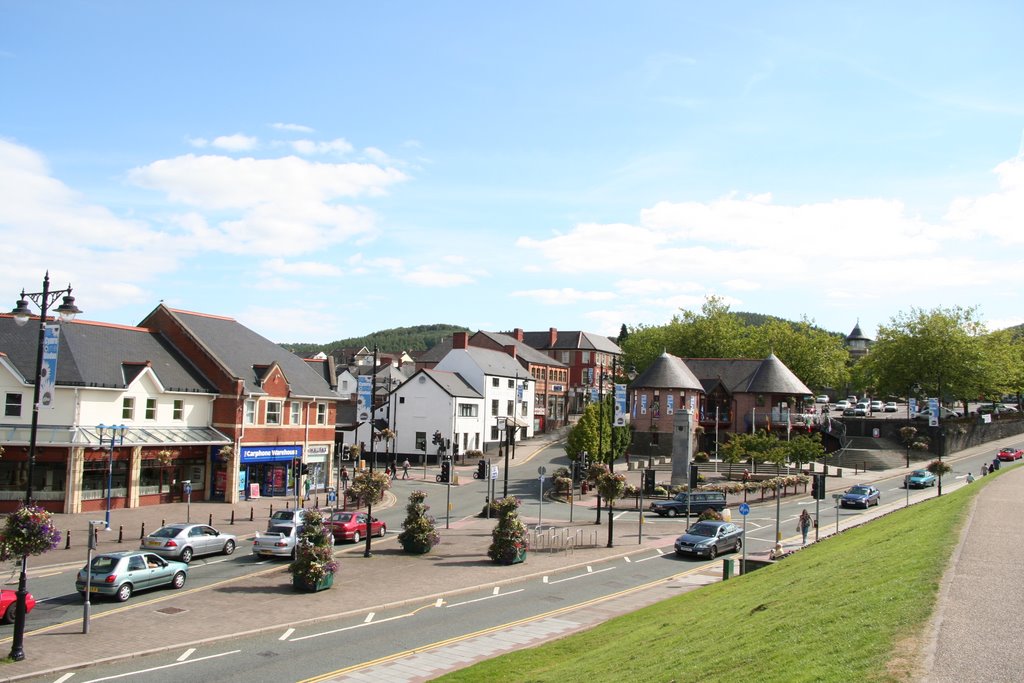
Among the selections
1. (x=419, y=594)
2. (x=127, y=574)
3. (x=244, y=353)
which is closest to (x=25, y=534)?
(x=127, y=574)

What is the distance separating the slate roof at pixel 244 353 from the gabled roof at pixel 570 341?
6805 cm

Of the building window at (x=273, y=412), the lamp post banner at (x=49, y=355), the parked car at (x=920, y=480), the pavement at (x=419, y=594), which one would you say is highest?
the lamp post banner at (x=49, y=355)

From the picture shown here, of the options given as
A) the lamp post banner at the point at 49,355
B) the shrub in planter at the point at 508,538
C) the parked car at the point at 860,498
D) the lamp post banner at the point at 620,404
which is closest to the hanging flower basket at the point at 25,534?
the lamp post banner at the point at 49,355

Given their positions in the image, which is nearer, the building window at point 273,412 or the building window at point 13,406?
the building window at point 13,406

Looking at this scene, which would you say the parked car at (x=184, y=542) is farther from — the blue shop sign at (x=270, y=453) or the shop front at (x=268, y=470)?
the shop front at (x=268, y=470)

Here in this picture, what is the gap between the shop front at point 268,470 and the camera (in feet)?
156

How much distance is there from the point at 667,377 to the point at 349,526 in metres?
46.3

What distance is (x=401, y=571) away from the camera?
2877cm

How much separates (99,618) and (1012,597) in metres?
21.4

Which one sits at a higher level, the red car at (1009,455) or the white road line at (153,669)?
the red car at (1009,455)

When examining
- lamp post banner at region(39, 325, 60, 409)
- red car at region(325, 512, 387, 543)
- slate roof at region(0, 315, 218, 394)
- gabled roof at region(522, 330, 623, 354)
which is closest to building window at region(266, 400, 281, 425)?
slate roof at region(0, 315, 218, 394)

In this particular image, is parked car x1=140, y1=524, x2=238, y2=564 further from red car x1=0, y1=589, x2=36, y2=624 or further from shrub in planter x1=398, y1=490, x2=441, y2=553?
red car x1=0, y1=589, x2=36, y2=624

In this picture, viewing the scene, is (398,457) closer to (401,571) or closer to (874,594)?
(401,571)

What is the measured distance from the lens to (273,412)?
49812 mm
